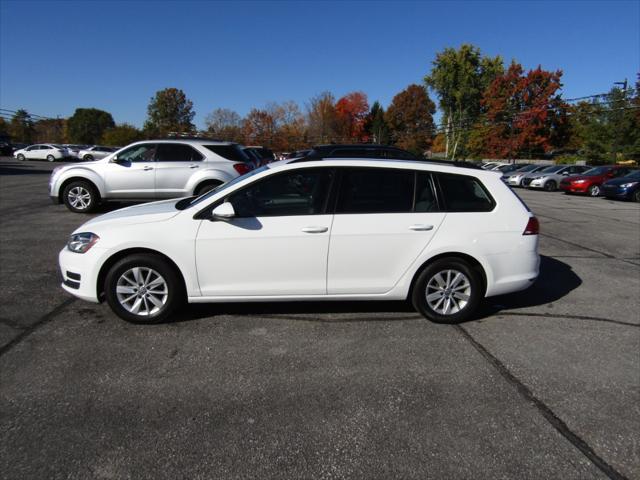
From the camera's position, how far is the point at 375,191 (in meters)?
4.14

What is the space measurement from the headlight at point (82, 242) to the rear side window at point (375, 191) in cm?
235

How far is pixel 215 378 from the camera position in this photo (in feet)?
10.5

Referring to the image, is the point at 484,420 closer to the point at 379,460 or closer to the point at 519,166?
the point at 379,460

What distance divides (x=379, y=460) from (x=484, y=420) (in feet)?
2.72

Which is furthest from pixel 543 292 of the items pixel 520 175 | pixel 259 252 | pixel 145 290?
pixel 520 175

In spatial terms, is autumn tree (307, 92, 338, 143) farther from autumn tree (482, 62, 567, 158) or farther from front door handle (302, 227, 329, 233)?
front door handle (302, 227, 329, 233)

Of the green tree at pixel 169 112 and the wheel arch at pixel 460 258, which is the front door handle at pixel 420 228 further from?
the green tree at pixel 169 112

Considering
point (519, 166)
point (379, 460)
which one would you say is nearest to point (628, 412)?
point (379, 460)

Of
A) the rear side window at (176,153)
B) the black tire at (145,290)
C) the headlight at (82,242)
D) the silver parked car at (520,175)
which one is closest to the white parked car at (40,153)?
the rear side window at (176,153)

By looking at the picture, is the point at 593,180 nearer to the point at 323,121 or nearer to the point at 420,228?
the point at 420,228

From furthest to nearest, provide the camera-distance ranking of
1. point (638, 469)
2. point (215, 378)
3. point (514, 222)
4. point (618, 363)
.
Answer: point (514, 222) < point (618, 363) < point (215, 378) < point (638, 469)

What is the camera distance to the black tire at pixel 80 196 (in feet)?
32.4

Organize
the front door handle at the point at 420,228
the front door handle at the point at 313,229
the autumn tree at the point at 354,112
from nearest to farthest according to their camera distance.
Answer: the front door handle at the point at 313,229
the front door handle at the point at 420,228
the autumn tree at the point at 354,112

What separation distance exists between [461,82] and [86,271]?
249ft
